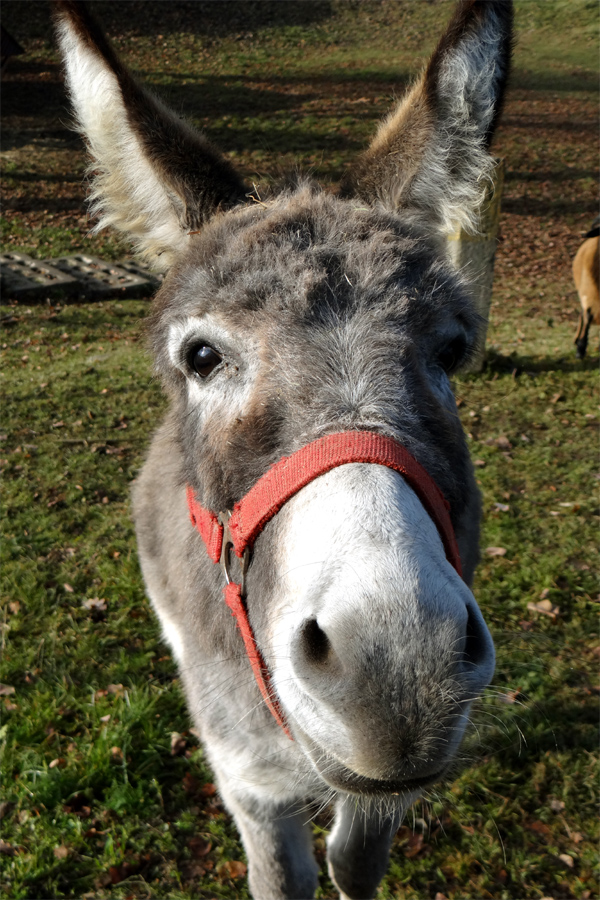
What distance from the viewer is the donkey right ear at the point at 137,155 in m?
2.17

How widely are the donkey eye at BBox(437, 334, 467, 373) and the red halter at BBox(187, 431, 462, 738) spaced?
0.58 metres

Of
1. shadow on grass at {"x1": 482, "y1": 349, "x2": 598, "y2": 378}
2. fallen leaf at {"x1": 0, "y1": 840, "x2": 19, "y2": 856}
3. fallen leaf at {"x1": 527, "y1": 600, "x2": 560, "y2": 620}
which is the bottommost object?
shadow on grass at {"x1": 482, "y1": 349, "x2": 598, "y2": 378}

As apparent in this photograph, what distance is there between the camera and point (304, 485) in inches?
61.6

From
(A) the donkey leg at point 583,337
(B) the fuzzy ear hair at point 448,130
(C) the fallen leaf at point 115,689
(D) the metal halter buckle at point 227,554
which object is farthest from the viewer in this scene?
(A) the donkey leg at point 583,337

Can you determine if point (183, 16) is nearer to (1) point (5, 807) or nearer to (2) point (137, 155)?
(2) point (137, 155)

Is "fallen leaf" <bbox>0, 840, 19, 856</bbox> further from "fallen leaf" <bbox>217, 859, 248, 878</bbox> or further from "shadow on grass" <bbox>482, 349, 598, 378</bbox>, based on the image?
"shadow on grass" <bbox>482, 349, 598, 378</bbox>

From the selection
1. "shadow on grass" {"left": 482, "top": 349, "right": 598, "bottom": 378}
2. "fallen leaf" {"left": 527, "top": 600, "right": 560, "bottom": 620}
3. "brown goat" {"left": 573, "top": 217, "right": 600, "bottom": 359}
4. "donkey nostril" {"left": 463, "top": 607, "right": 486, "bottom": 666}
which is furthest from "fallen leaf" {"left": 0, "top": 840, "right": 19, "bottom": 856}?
"brown goat" {"left": 573, "top": 217, "right": 600, "bottom": 359}

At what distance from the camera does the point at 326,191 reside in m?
2.52

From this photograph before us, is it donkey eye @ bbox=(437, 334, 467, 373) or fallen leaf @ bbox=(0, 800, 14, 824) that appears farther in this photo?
fallen leaf @ bbox=(0, 800, 14, 824)

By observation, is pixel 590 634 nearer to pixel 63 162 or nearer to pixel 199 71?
pixel 63 162

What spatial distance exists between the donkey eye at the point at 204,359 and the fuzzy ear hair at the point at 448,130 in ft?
3.29

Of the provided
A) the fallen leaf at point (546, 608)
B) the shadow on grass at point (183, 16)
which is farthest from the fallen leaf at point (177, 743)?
the shadow on grass at point (183, 16)

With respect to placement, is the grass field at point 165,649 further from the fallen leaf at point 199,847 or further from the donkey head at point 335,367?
the donkey head at point 335,367

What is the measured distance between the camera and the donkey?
132 centimetres
